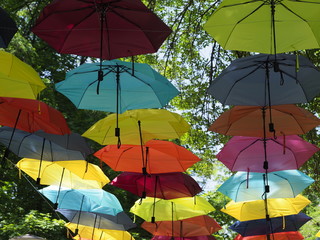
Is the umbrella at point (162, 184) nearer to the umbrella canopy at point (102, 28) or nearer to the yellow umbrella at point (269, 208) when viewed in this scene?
the yellow umbrella at point (269, 208)

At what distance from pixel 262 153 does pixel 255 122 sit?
1.07 metres

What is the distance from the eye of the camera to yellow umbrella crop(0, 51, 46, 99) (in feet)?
19.2

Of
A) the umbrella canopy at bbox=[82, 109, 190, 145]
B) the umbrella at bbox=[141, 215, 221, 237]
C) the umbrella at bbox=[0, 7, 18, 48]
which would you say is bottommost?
the umbrella at bbox=[141, 215, 221, 237]

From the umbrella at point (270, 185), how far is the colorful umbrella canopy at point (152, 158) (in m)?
1.17

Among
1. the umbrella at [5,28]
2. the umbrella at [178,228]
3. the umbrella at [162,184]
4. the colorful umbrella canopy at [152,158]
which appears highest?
the umbrella at [5,28]

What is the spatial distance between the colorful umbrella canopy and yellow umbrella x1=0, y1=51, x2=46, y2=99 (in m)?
2.62

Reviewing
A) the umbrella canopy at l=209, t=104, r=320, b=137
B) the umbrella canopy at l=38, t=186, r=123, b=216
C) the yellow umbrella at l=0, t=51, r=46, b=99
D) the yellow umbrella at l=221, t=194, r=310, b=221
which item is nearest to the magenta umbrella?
the umbrella canopy at l=209, t=104, r=320, b=137

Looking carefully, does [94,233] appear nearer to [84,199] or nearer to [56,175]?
[84,199]

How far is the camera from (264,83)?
657 cm

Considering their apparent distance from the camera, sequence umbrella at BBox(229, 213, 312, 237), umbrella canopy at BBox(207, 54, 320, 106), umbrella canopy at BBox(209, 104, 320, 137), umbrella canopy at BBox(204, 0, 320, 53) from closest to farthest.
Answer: umbrella canopy at BBox(204, 0, 320, 53) < umbrella canopy at BBox(207, 54, 320, 106) < umbrella canopy at BBox(209, 104, 320, 137) < umbrella at BBox(229, 213, 312, 237)

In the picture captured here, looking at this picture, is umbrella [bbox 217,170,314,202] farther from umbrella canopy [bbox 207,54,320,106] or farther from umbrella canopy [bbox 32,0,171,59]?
umbrella canopy [bbox 32,0,171,59]

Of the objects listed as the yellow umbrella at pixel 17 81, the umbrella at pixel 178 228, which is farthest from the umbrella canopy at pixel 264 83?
the umbrella at pixel 178 228

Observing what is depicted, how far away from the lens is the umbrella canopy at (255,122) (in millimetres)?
7238

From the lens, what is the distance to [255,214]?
998 cm
